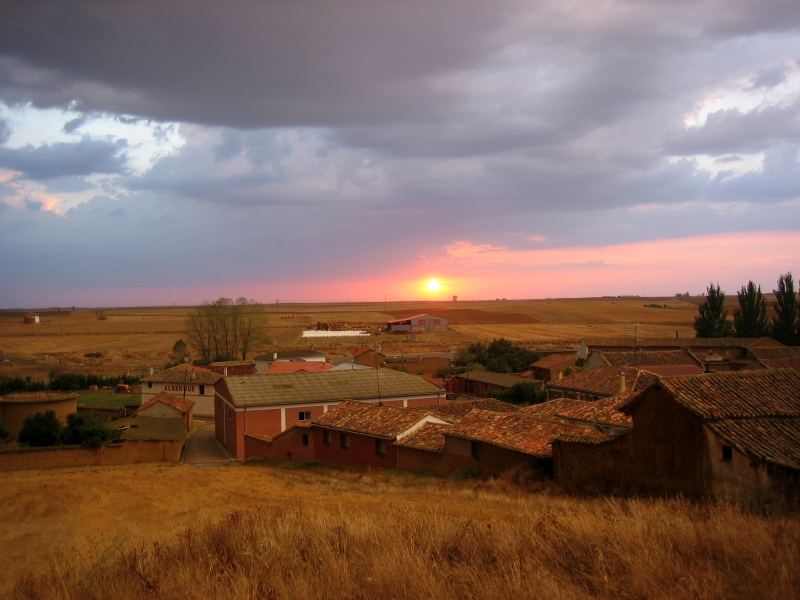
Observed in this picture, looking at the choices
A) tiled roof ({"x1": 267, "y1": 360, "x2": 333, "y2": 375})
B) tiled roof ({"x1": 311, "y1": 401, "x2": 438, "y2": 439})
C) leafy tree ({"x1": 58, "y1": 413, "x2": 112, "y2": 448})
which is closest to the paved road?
leafy tree ({"x1": 58, "y1": 413, "x2": 112, "y2": 448})

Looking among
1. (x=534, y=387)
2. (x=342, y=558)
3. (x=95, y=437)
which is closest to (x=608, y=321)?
(x=534, y=387)

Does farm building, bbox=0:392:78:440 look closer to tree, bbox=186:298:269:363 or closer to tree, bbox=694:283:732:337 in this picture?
tree, bbox=186:298:269:363

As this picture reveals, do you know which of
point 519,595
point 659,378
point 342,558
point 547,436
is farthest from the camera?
point 547,436

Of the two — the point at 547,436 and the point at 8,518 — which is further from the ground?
the point at 547,436

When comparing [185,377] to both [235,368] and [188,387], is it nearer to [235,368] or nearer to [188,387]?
[188,387]

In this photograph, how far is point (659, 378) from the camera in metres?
14.5

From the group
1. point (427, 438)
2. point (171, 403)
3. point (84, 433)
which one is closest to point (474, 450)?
point (427, 438)

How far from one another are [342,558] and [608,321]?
13322 centimetres

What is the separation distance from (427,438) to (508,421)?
3691 mm

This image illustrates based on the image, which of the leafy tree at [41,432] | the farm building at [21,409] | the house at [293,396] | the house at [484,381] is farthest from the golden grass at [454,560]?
the house at [484,381]

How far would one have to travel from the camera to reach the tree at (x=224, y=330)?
255 feet

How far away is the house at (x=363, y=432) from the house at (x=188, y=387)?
72.1 feet

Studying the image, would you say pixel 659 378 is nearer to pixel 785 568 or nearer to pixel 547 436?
pixel 547 436

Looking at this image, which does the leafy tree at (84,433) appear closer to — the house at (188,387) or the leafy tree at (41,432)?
the leafy tree at (41,432)
